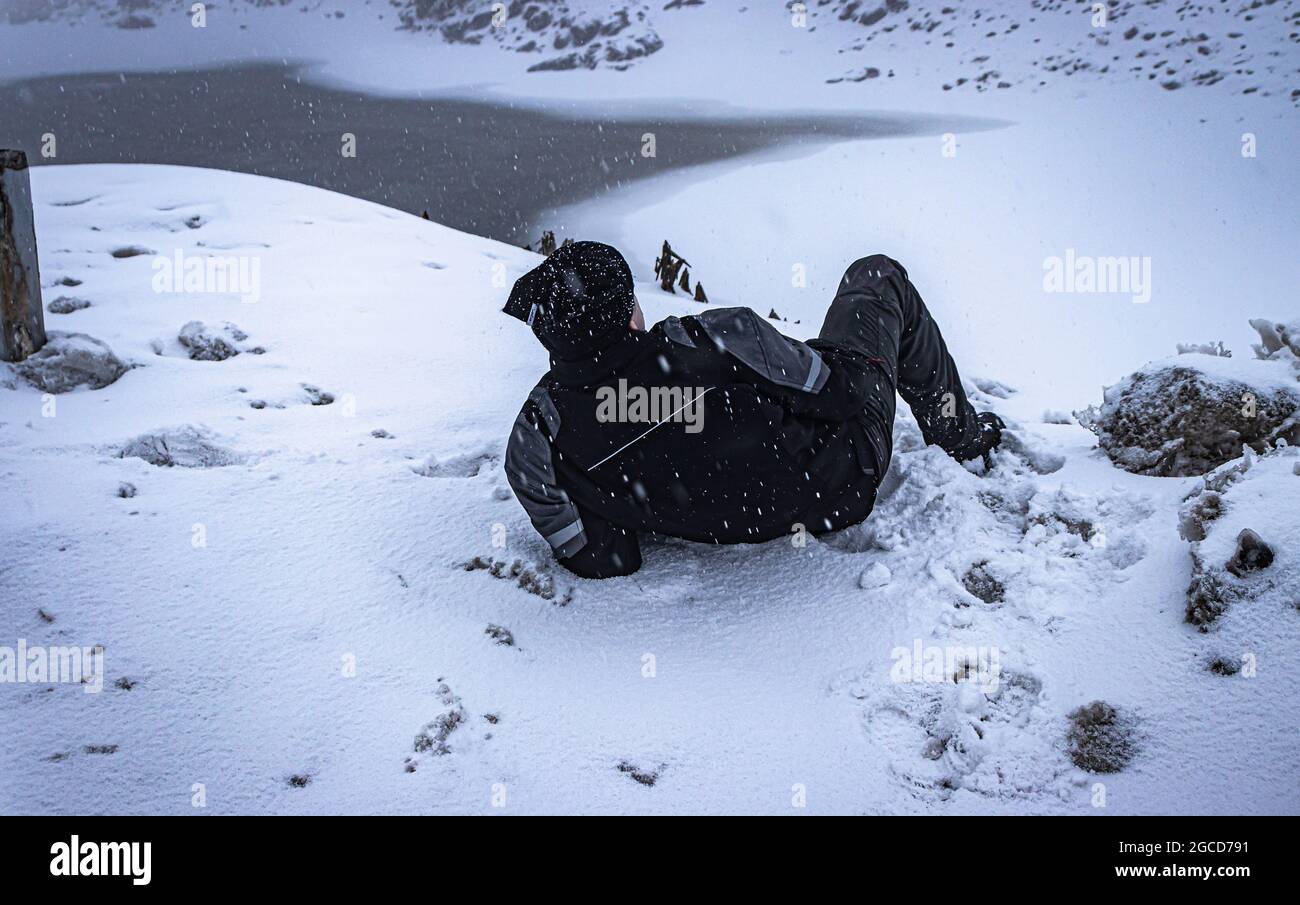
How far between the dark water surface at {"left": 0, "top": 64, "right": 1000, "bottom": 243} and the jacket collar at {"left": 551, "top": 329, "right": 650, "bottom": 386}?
7.67 meters

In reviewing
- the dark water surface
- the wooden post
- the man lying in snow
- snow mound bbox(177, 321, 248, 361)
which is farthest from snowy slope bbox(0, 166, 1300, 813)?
the dark water surface

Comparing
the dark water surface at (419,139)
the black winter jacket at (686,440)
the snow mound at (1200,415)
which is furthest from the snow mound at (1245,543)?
the dark water surface at (419,139)

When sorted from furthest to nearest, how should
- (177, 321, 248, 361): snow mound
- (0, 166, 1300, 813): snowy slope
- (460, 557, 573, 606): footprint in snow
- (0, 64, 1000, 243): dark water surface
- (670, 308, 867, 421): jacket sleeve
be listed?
(0, 64, 1000, 243): dark water surface
(177, 321, 248, 361): snow mound
(460, 557, 573, 606): footprint in snow
(670, 308, 867, 421): jacket sleeve
(0, 166, 1300, 813): snowy slope

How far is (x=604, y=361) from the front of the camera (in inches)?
87.8

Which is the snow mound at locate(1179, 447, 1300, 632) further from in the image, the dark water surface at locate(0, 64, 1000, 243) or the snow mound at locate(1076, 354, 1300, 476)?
the dark water surface at locate(0, 64, 1000, 243)

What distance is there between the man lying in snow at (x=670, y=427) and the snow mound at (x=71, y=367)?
201cm

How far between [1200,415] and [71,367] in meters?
3.74

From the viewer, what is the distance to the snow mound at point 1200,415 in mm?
2838

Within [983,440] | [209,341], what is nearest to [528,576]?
[983,440]

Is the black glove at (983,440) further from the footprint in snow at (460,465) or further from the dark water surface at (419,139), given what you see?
the dark water surface at (419,139)

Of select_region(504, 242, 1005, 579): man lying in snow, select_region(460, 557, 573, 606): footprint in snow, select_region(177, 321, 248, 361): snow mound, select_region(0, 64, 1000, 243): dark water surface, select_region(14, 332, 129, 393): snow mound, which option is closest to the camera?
select_region(504, 242, 1005, 579): man lying in snow

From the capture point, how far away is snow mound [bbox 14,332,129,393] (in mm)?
3469

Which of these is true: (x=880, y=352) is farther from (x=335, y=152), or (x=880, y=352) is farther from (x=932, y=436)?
(x=335, y=152)
